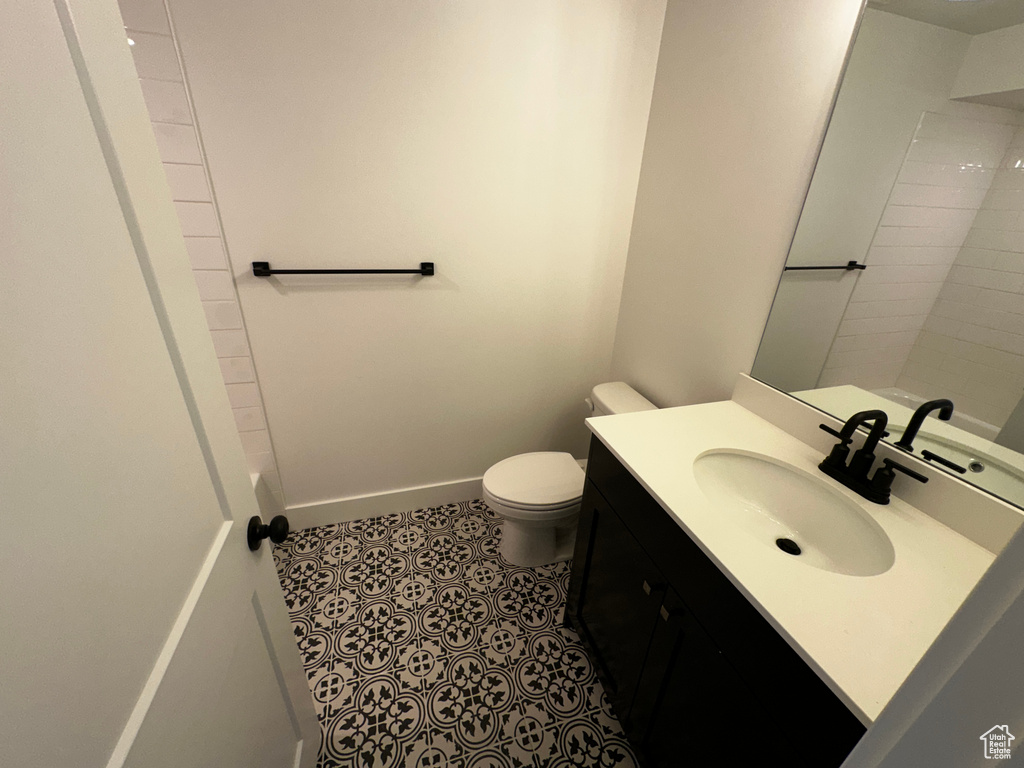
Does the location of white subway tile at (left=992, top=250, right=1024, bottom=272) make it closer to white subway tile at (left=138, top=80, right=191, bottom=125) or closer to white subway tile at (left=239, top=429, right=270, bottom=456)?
white subway tile at (left=138, top=80, right=191, bottom=125)

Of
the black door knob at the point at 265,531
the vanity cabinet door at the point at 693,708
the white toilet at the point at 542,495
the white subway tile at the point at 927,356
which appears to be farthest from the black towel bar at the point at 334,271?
the white subway tile at the point at 927,356

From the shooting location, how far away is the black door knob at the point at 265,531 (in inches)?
27.6

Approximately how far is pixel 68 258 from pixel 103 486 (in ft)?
0.71

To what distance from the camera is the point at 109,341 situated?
0.42 meters

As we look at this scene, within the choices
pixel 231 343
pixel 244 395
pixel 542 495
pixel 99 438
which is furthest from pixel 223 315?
pixel 542 495

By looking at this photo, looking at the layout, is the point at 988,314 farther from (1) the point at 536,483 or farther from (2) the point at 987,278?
(1) the point at 536,483

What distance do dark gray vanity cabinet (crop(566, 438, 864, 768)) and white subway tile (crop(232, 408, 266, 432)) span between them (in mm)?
1236

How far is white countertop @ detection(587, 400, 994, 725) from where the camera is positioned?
558 millimetres

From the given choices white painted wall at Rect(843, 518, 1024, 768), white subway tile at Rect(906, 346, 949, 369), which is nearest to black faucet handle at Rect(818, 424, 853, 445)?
white subway tile at Rect(906, 346, 949, 369)

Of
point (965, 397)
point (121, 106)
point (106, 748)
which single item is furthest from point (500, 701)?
point (121, 106)

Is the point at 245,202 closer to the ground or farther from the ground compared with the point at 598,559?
farther from the ground

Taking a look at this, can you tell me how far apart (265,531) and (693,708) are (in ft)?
2.98

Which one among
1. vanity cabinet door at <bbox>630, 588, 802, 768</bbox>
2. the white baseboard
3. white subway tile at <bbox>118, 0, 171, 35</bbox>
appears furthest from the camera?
the white baseboard

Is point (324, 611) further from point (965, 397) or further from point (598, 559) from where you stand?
point (965, 397)
